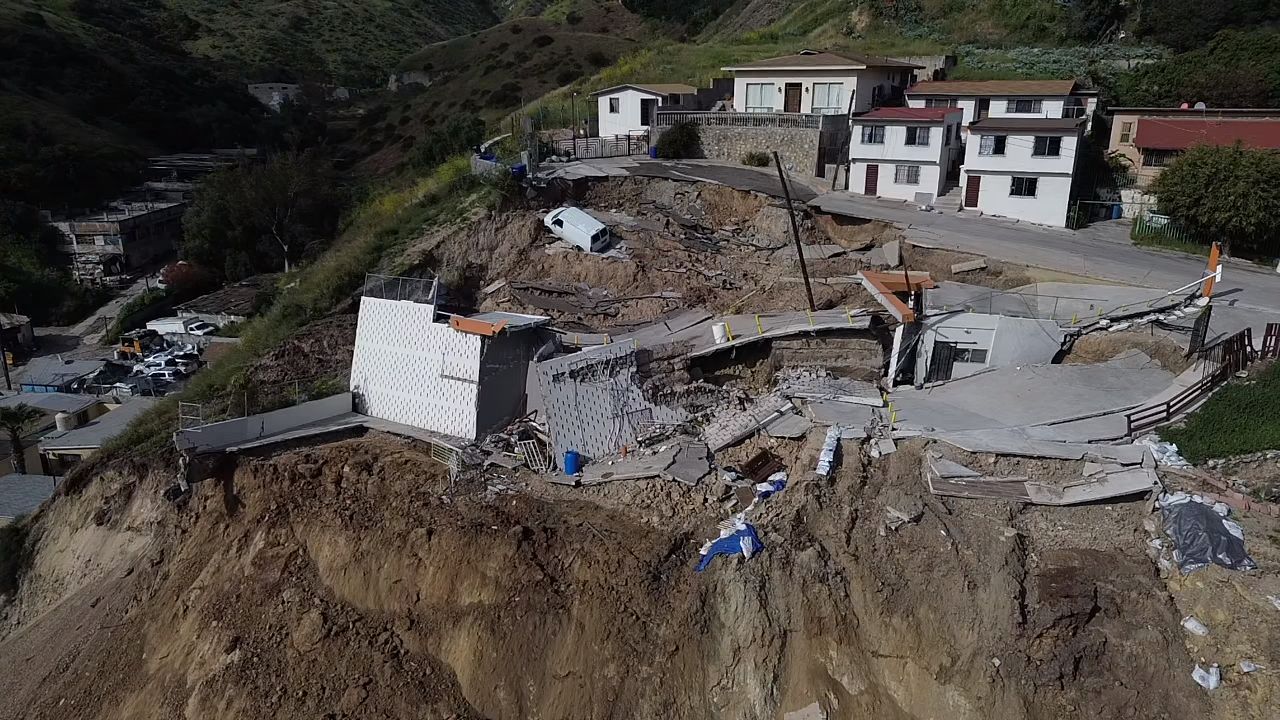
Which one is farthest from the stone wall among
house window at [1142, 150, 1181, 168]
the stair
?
house window at [1142, 150, 1181, 168]

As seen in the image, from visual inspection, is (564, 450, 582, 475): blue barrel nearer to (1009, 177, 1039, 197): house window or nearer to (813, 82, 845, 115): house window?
(1009, 177, 1039, 197): house window

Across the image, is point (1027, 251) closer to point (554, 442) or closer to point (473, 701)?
point (554, 442)

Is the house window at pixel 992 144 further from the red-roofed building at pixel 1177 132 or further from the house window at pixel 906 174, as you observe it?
the red-roofed building at pixel 1177 132

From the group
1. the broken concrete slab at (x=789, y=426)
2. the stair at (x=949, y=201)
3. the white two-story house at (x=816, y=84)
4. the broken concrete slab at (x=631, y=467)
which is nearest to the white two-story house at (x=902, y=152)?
the stair at (x=949, y=201)

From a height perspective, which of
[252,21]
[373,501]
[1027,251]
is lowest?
[373,501]

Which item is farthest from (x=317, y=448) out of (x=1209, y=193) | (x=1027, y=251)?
(x=1209, y=193)

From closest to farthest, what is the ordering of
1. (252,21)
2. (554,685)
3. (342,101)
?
(554,685) → (342,101) → (252,21)

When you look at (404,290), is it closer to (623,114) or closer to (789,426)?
(789,426)
